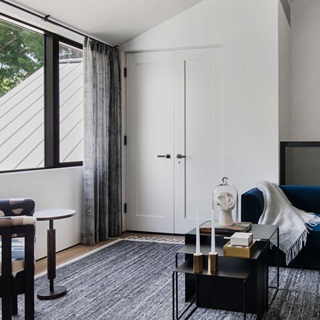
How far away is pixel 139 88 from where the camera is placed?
5.04 metres

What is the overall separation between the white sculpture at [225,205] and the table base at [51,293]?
1205 mm

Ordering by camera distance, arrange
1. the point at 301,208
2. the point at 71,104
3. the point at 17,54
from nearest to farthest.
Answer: the point at 17,54
the point at 301,208
the point at 71,104

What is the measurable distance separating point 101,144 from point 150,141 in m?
0.67

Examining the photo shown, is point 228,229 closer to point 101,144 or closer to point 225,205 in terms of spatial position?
point 225,205

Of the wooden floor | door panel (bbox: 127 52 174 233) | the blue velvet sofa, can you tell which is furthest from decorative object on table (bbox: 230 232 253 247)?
→ door panel (bbox: 127 52 174 233)

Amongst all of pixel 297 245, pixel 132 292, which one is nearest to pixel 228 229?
pixel 132 292

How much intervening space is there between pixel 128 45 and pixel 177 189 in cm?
178

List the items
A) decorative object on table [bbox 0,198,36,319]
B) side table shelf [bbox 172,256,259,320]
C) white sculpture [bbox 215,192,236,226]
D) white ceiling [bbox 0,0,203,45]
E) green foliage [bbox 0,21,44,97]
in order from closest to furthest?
decorative object on table [bbox 0,198,36,319] → side table shelf [bbox 172,256,259,320] → white sculpture [bbox 215,192,236,226] → green foliage [bbox 0,21,44,97] → white ceiling [bbox 0,0,203,45]

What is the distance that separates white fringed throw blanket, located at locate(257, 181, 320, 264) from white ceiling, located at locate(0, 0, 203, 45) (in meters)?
2.12

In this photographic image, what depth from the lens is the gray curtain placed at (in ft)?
14.5

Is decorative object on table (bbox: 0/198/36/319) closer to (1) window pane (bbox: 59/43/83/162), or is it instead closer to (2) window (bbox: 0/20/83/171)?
(2) window (bbox: 0/20/83/171)

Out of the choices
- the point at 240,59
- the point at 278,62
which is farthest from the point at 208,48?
the point at 278,62

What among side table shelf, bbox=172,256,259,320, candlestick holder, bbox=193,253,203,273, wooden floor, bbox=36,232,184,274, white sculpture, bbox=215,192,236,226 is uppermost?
white sculpture, bbox=215,192,236,226

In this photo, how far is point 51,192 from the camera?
3.99 meters
